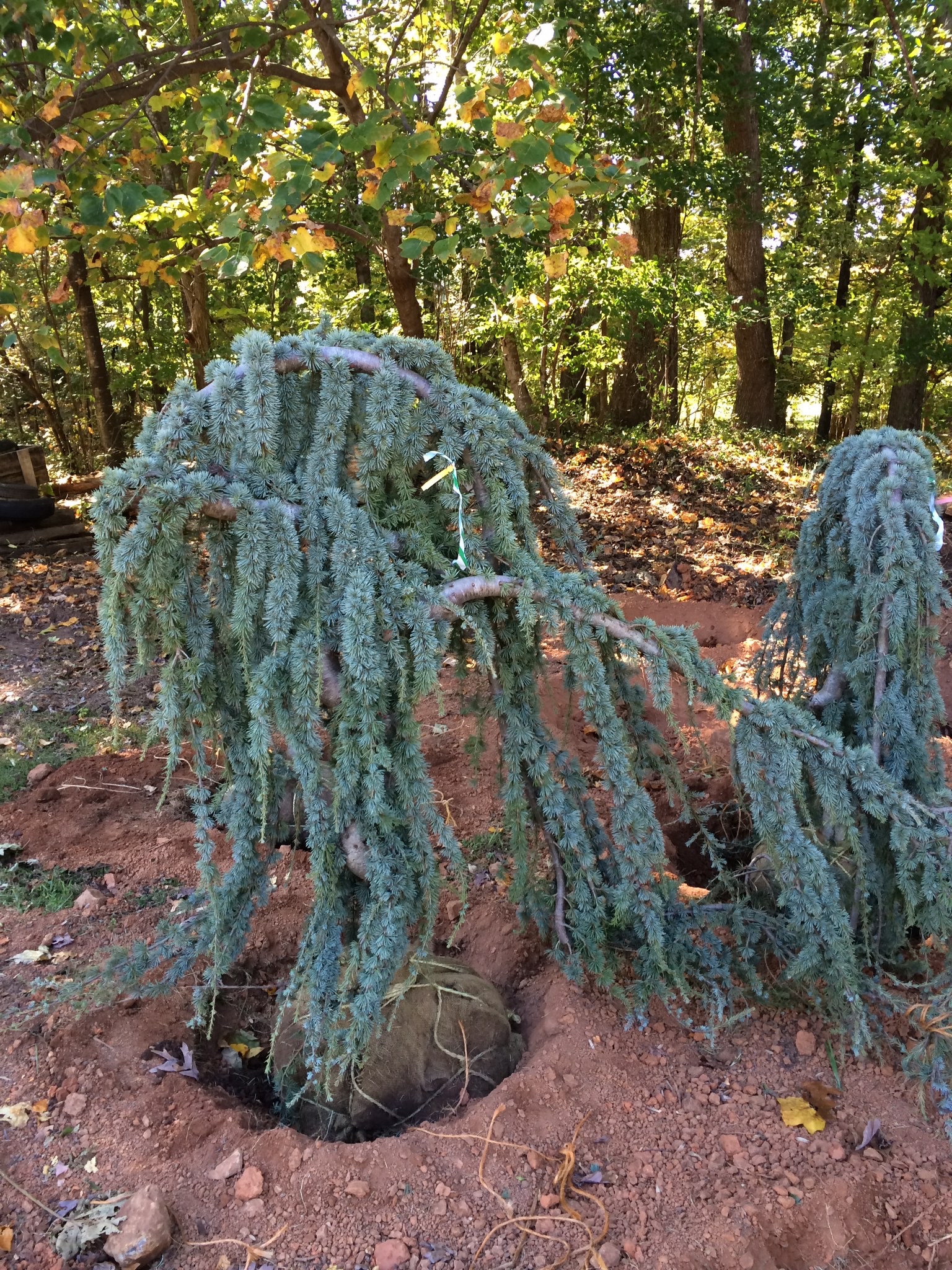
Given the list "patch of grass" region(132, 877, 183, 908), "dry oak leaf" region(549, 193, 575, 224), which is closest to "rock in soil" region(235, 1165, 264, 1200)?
"patch of grass" region(132, 877, 183, 908)

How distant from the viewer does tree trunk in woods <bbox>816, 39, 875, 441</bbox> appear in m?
10.1

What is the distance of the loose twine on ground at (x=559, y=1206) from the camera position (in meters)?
2.20

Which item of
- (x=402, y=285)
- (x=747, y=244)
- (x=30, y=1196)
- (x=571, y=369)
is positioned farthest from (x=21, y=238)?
(x=747, y=244)

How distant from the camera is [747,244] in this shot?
10.1 metres

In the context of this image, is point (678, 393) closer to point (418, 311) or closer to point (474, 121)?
point (418, 311)

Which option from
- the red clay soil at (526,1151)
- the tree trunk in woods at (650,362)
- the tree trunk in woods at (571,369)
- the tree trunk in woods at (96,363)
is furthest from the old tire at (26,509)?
the red clay soil at (526,1151)

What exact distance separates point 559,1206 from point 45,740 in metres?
4.09

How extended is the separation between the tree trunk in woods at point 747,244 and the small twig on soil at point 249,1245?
9.28m

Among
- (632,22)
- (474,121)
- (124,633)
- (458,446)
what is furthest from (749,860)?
(632,22)

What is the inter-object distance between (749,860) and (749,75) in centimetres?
784

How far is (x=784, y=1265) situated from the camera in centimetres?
222

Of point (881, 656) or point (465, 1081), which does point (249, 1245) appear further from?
point (881, 656)

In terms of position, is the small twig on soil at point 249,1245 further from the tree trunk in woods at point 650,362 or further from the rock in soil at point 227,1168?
the tree trunk in woods at point 650,362

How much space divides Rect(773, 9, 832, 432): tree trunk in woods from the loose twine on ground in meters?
9.97
